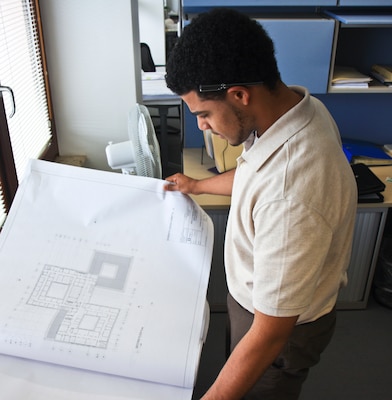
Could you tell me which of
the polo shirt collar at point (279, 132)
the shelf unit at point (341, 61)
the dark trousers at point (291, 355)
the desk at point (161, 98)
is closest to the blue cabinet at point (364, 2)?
the shelf unit at point (341, 61)

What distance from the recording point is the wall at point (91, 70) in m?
2.03

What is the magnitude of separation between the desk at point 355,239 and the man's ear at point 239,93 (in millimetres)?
1110

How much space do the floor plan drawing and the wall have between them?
50.6 inches

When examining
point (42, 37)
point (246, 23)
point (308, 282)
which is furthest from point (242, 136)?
point (42, 37)

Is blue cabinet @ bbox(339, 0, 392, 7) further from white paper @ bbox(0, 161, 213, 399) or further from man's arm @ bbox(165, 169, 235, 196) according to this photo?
white paper @ bbox(0, 161, 213, 399)

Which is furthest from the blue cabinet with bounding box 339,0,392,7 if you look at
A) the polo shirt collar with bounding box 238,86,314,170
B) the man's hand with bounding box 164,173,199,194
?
the polo shirt collar with bounding box 238,86,314,170

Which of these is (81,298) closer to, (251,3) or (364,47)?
(251,3)

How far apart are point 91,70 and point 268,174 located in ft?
4.90

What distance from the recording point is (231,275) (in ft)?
3.95

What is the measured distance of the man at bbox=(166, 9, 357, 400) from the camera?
33.0 inches

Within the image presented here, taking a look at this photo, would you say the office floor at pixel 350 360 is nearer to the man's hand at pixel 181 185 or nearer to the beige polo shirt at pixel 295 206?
the man's hand at pixel 181 185

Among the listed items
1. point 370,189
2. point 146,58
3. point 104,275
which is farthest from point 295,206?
point 146,58

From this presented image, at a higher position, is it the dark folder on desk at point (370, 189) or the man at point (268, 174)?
the man at point (268, 174)

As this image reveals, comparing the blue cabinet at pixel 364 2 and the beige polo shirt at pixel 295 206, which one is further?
the blue cabinet at pixel 364 2
